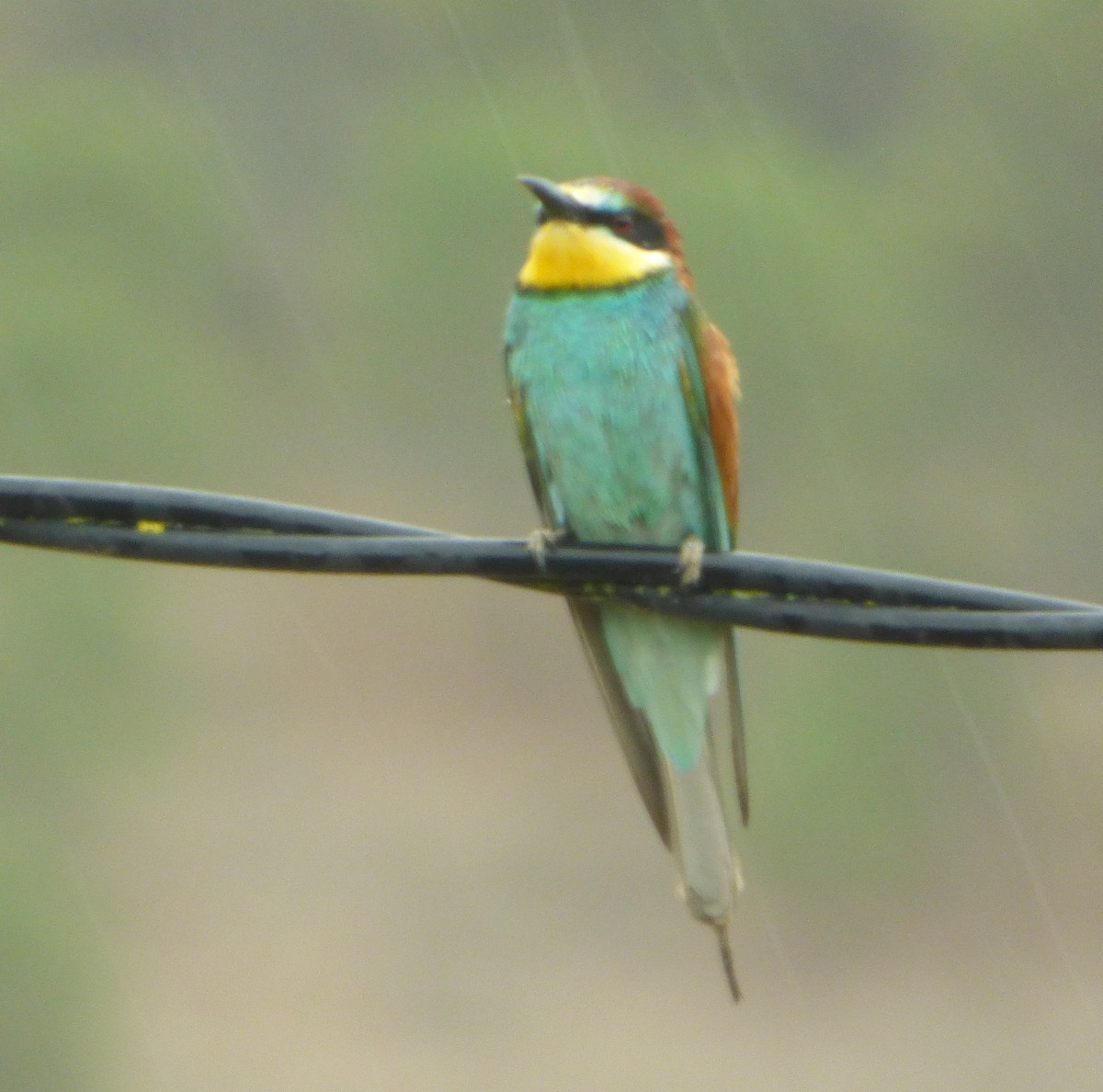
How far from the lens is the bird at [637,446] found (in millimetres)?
2814

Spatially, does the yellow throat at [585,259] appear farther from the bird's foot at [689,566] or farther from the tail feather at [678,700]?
the bird's foot at [689,566]

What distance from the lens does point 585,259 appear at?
294 centimetres

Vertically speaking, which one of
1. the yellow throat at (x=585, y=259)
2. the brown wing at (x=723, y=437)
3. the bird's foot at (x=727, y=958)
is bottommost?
the bird's foot at (x=727, y=958)

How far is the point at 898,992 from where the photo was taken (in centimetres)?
2159

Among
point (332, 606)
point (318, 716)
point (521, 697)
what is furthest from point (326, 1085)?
point (332, 606)

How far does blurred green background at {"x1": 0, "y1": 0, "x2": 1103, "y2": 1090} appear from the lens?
624 inches

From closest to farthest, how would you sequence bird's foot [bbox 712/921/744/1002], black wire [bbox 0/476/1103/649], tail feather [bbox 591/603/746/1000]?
1. black wire [bbox 0/476/1103/649]
2. bird's foot [bbox 712/921/744/1002]
3. tail feather [bbox 591/603/746/1000]

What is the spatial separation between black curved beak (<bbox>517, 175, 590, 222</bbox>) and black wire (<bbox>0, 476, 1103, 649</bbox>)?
1.19 m

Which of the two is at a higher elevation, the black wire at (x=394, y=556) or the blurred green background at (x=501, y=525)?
the black wire at (x=394, y=556)

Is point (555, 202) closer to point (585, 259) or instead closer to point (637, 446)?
point (585, 259)

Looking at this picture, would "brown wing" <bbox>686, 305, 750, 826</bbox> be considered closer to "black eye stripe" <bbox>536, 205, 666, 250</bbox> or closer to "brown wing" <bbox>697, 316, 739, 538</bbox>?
"brown wing" <bbox>697, 316, 739, 538</bbox>

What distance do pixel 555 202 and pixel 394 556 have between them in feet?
4.19

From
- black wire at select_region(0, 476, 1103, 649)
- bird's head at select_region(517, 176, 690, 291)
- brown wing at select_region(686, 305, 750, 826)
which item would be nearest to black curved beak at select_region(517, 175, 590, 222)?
bird's head at select_region(517, 176, 690, 291)

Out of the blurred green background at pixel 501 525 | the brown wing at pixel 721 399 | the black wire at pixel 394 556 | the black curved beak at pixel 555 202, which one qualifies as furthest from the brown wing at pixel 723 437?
the blurred green background at pixel 501 525
